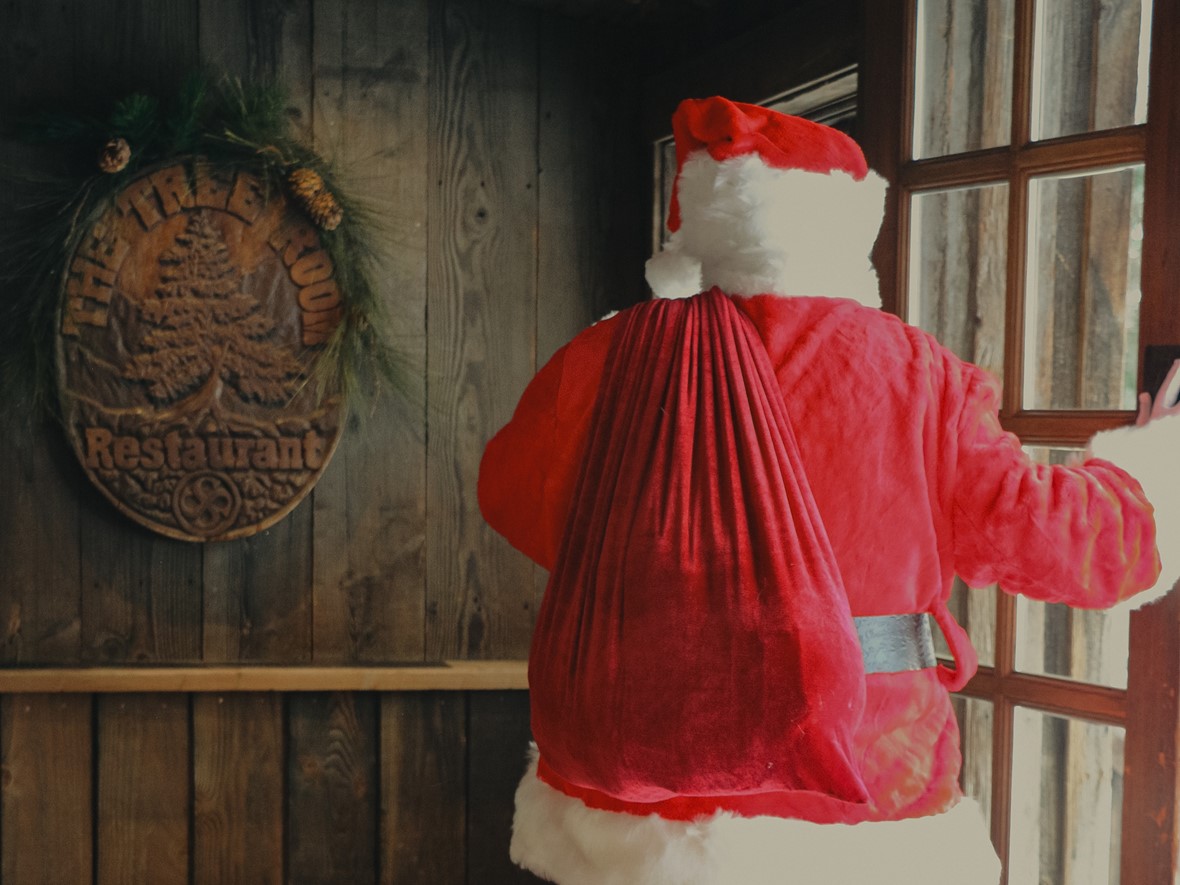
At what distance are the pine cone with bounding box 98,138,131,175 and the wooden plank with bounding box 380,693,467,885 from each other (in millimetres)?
944

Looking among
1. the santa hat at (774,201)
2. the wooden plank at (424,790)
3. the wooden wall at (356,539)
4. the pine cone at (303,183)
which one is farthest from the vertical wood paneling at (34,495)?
the santa hat at (774,201)

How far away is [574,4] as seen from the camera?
6.07ft

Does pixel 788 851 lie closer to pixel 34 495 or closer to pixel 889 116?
pixel 889 116

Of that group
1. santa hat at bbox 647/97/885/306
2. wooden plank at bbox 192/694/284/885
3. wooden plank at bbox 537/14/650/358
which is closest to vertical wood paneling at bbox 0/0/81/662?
wooden plank at bbox 192/694/284/885

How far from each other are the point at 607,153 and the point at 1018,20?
0.86 metres

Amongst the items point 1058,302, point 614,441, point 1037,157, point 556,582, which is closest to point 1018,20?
point 1037,157

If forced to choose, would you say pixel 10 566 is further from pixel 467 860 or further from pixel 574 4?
pixel 574 4

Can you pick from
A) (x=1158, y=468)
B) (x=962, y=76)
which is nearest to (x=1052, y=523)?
(x=1158, y=468)

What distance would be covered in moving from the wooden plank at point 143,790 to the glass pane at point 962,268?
130cm

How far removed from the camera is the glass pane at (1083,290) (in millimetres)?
1148

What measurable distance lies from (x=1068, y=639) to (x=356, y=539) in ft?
3.63

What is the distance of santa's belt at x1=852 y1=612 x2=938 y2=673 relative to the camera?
0.99 meters

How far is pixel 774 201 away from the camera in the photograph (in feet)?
3.34

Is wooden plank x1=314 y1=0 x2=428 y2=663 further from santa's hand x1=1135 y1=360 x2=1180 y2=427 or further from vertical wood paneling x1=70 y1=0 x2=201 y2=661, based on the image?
santa's hand x1=1135 y1=360 x2=1180 y2=427
